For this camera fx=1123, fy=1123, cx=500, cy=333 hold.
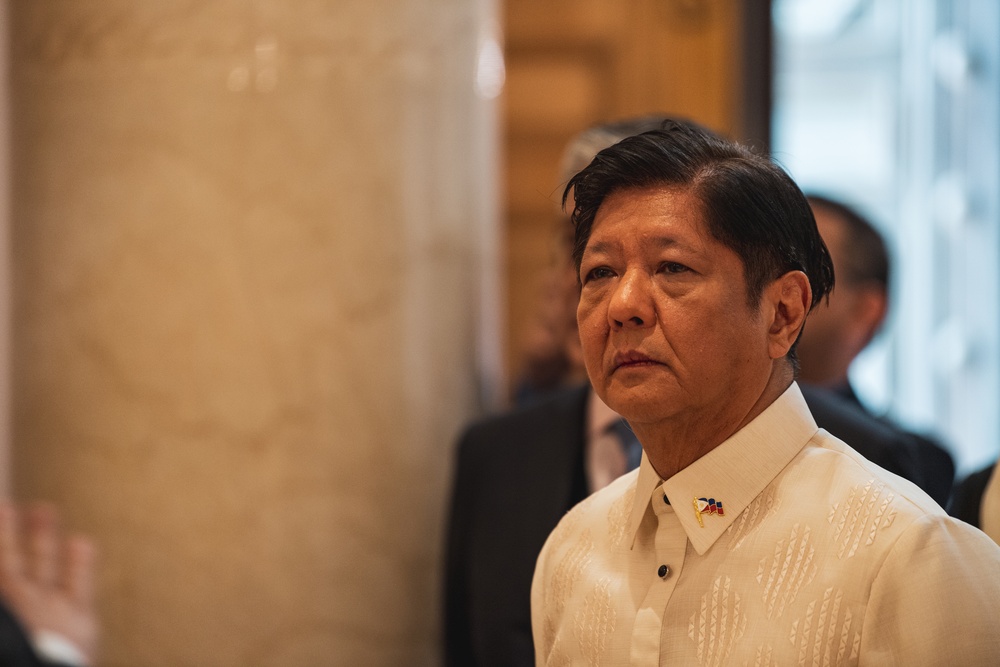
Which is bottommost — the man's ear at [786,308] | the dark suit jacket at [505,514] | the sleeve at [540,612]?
the dark suit jacket at [505,514]

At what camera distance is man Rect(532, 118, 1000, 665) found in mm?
1297

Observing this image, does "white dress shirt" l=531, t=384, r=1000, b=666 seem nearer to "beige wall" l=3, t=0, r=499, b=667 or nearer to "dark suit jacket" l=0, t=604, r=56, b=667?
"dark suit jacket" l=0, t=604, r=56, b=667

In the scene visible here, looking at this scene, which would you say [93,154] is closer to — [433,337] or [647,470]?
[433,337]

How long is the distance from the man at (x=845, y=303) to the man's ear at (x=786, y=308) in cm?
122

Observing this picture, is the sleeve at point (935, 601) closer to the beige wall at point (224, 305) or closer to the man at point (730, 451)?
the man at point (730, 451)

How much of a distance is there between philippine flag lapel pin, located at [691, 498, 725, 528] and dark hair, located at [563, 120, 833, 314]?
26 cm

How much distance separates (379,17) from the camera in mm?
2631

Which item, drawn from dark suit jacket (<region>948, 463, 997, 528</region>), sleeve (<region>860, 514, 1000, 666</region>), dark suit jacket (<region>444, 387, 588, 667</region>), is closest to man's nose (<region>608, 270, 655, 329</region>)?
sleeve (<region>860, 514, 1000, 666</region>)

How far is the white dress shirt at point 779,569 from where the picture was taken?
126 centimetres

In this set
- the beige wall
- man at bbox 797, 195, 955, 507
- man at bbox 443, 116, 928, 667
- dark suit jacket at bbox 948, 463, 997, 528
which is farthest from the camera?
man at bbox 797, 195, 955, 507

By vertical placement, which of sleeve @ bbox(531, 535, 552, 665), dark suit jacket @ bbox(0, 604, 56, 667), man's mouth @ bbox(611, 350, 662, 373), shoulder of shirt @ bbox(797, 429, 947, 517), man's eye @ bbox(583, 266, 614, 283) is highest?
man's eye @ bbox(583, 266, 614, 283)

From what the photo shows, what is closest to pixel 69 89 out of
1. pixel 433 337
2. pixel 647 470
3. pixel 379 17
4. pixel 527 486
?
pixel 379 17

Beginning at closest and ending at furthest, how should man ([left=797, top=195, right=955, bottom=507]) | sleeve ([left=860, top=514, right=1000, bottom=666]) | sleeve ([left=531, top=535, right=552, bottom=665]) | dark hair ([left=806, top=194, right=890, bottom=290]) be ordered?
sleeve ([left=860, top=514, right=1000, bottom=666]), sleeve ([left=531, top=535, right=552, bottom=665]), man ([left=797, top=195, right=955, bottom=507]), dark hair ([left=806, top=194, right=890, bottom=290])

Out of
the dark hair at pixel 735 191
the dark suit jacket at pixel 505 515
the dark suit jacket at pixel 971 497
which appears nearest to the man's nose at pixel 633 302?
the dark hair at pixel 735 191
